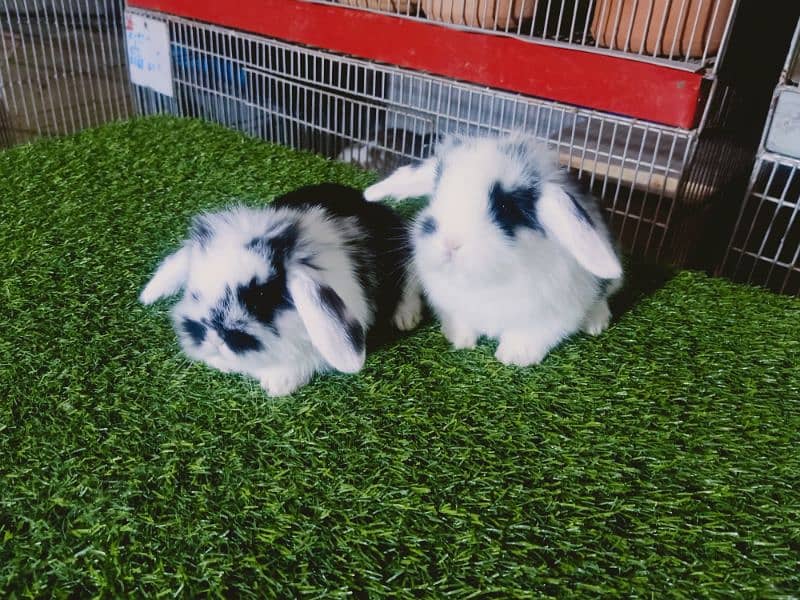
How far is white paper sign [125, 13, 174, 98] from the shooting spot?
285cm

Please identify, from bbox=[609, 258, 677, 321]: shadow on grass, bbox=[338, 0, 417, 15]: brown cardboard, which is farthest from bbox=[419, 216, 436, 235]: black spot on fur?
bbox=[338, 0, 417, 15]: brown cardboard

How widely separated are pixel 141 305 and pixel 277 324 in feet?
1.96

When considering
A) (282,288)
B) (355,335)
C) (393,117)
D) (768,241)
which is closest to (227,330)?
(282,288)

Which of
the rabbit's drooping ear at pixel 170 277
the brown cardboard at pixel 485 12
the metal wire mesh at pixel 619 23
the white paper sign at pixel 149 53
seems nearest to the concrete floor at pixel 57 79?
the white paper sign at pixel 149 53

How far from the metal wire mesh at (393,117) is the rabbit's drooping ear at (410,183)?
0.65m

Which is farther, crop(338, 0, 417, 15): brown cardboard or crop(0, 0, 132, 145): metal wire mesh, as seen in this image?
crop(0, 0, 132, 145): metal wire mesh

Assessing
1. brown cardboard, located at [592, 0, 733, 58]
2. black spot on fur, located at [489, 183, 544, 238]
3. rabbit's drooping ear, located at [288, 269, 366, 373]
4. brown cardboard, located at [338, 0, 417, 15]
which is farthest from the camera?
brown cardboard, located at [338, 0, 417, 15]

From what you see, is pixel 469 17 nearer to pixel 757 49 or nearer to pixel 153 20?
pixel 757 49

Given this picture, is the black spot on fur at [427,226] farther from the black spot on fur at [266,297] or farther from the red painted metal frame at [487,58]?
the red painted metal frame at [487,58]

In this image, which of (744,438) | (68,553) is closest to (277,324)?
(68,553)

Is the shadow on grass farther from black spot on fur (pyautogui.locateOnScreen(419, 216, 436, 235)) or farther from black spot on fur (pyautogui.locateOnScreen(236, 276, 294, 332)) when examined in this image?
black spot on fur (pyautogui.locateOnScreen(236, 276, 294, 332))

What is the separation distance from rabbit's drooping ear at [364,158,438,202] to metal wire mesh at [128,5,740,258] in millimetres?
647

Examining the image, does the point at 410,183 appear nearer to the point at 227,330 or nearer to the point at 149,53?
the point at 227,330

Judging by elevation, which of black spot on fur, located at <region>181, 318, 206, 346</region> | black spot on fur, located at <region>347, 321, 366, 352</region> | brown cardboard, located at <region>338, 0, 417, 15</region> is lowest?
black spot on fur, located at <region>181, 318, 206, 346</region>
